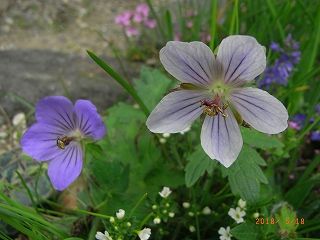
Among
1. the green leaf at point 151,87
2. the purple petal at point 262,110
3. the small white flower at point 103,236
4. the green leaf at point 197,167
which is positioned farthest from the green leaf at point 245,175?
the green leaf at point 151,87

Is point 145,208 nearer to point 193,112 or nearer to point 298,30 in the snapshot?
point 193,112

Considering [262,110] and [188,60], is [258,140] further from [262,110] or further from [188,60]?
[188,60]

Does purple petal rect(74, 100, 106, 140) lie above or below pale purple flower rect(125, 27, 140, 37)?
below

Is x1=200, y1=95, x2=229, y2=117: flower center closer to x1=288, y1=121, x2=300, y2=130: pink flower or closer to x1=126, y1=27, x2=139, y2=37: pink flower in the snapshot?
x1=288, y1=121, x2=300, y2=130: pink flower

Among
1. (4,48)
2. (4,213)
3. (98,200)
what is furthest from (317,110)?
(4,48)

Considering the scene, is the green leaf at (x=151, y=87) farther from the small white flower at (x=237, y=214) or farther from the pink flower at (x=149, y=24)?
the pink flower at (x=149, y=24)

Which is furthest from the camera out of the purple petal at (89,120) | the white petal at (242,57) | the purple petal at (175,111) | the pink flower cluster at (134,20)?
the pink flower cluster at (134,20)

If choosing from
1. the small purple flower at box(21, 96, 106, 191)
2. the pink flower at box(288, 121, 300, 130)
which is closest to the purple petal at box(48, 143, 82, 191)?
the small purple flower at box(21, 96, 106, 191)
